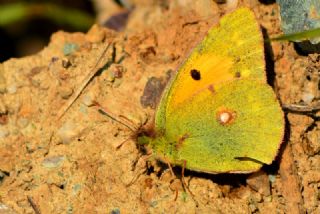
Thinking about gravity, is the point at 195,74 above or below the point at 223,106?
above

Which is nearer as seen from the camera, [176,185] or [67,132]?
[176,185]

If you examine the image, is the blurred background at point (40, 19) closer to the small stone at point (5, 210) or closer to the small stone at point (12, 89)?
the small stone at point (12, 89)

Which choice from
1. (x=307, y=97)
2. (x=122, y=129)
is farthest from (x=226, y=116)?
(x=122, y=129)

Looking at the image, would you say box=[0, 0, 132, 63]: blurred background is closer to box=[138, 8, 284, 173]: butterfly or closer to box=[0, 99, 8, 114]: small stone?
box=[0, 99, 8, 114]: small stone

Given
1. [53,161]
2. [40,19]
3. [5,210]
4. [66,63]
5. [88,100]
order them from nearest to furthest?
[5,210]
[53,161]
[88,100]
[66,63]
[40,19]

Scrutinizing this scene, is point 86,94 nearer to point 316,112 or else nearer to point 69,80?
point 69,80

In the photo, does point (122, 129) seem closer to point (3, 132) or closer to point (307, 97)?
point (3, 132)

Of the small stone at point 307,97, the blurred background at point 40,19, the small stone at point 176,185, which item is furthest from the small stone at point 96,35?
the small stone at point 307,97
